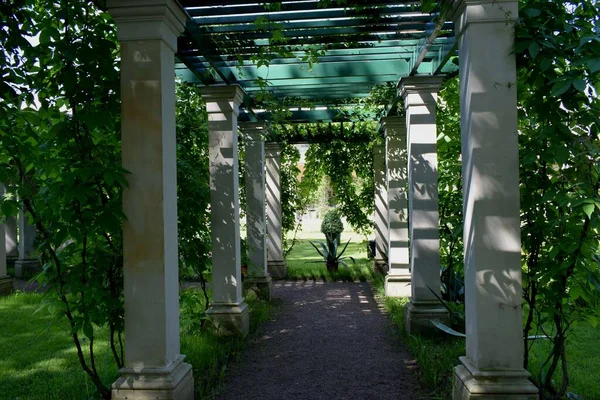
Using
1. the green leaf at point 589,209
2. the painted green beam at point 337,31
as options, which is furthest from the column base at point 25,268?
the green leaf at point 589,209

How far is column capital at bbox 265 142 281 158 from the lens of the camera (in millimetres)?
11586

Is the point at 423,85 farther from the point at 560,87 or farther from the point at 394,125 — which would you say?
the point at 560,87

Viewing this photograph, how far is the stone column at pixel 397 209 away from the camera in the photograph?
8805 mm

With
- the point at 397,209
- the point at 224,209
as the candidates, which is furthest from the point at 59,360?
the point at 397,209

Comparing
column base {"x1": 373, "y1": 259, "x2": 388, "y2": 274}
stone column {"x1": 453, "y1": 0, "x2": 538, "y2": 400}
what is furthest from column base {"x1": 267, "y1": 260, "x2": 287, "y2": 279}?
stone column {"x1": 453, "y1": 0, "x2": 538, "y2": 400}

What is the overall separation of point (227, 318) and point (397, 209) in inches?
157

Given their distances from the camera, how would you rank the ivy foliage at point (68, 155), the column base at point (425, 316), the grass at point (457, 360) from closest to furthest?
1. the ivy foliage at point (68, 155)
2. the grass at point (457, 360)
3. the column base at point (425, 316)

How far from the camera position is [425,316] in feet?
19.9

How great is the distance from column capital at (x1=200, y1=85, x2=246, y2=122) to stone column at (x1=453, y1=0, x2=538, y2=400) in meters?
3.54

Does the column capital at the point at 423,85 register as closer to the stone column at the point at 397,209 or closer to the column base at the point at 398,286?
the stone column at the point at 397,209

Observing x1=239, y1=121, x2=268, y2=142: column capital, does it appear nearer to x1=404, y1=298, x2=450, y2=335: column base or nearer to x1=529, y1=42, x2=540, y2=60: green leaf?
x1=404, y1=298, x2=450, y2=335: column base

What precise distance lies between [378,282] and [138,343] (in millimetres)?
7586

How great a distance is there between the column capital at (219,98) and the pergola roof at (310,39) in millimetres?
111

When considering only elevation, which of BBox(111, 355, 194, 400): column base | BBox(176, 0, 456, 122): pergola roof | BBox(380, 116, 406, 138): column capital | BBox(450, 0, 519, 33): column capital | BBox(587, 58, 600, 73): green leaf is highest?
BBox(176, 0, 456, 122): pergola roof
